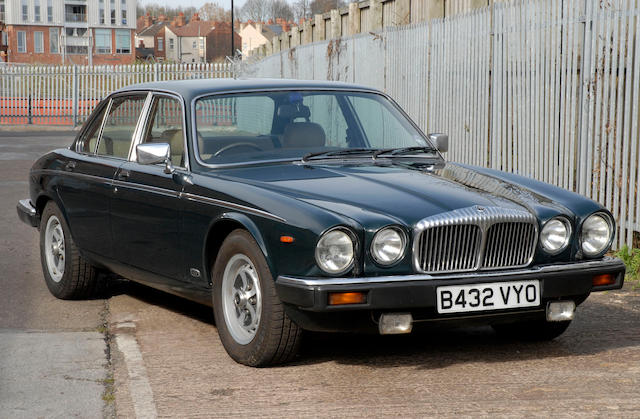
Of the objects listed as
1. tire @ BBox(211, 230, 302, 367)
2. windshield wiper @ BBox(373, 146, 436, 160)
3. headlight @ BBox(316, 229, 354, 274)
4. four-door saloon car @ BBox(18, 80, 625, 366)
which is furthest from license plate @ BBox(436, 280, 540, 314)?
windshield wiper @ BBox(373, 146, 436, 160)

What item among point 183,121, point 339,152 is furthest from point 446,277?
point 183,121

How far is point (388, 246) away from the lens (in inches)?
202

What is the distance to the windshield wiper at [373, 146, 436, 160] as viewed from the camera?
650cm

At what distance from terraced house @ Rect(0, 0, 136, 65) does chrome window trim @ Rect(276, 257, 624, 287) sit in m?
107

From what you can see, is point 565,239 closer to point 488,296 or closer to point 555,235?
point 555,235

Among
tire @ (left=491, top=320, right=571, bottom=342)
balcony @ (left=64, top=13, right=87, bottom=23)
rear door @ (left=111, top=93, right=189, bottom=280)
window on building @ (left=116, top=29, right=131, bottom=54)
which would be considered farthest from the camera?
window on building @ (left=116, top=29, right=131, bottom=54)

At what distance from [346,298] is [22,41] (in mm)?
114111

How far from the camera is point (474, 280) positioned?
5211mm

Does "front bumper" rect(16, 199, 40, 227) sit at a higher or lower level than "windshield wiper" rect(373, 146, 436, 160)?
lower

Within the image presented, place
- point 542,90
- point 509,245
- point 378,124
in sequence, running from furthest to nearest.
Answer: point 542,90
point 378,124
point 509,245

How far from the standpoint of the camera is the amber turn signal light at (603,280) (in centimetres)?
559

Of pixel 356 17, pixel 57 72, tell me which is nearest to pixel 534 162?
pixel 356 17

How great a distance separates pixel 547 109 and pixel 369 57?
233 inches

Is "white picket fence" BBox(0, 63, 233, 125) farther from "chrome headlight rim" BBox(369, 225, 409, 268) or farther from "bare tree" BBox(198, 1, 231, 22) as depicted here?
"bare tree" BBox(198, 1, 231, 22)
